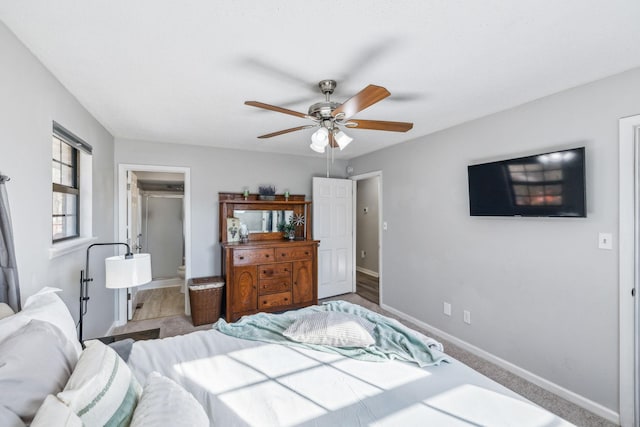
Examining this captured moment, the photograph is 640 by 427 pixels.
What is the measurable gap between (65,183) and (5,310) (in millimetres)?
1594

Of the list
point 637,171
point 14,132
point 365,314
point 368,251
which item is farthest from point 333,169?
point 14,132

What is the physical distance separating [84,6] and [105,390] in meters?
1.60

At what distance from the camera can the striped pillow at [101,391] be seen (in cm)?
83

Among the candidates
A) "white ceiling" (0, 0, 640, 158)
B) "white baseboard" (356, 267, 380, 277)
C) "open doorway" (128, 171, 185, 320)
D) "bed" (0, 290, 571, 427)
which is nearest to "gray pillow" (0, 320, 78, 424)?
"bed" (0, 290, 571, 427)

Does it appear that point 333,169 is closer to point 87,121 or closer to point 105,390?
point 87,121

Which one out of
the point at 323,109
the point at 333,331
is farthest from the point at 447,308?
the point at 323,109

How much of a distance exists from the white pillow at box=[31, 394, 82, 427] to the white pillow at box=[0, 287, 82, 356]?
47 centimetres

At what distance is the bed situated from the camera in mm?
998

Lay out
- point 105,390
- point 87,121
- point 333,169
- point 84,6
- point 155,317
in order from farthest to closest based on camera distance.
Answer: point 333,169 < point 155,317 < point 87,121 < point 84,6 < point 105,390

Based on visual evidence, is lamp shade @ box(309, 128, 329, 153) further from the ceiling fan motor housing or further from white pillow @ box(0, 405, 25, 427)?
white pillow @ box(0, 405, 25, 427)

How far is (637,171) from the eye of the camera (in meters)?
1.86

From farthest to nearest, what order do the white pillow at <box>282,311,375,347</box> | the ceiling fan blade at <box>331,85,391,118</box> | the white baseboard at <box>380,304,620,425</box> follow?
the white baseboard at <box>380,304,620,425</box>, the white pillow at <box>282,311,375,347</box>, the ceiling fan blade at <box>331,85,391,118</box>

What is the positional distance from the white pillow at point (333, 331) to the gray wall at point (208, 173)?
2.54 meters

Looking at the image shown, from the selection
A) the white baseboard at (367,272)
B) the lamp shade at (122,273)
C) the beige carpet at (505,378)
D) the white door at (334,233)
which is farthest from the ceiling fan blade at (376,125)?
the white baseboard at (367,272)
